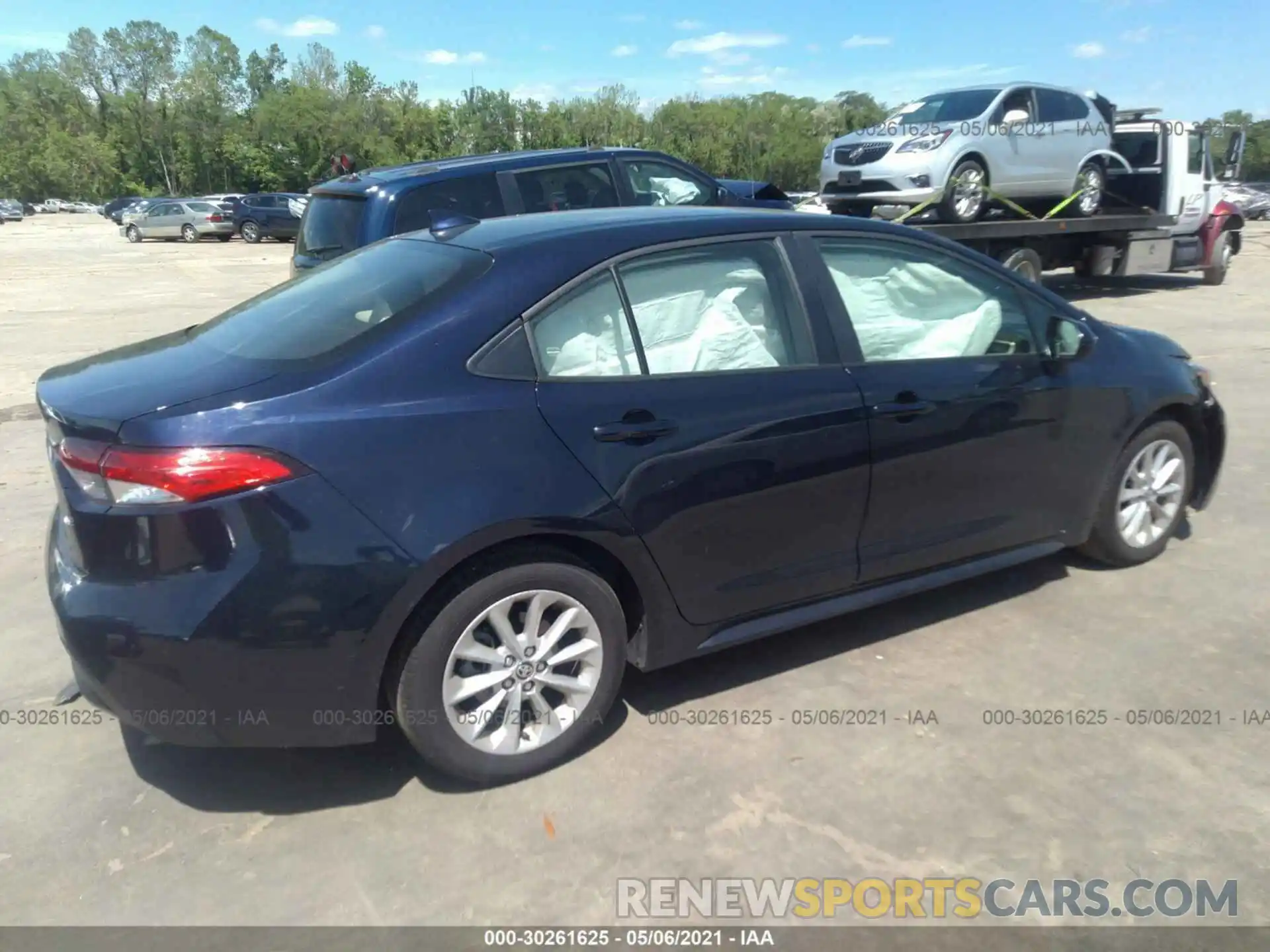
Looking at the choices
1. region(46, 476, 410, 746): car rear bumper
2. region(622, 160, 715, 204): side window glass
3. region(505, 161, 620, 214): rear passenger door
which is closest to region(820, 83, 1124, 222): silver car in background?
region(622, 160, 715, 204): side window glass

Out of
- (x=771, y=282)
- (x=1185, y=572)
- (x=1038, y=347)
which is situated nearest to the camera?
(x=771, y=282)

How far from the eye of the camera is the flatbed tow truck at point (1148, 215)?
1359 cm

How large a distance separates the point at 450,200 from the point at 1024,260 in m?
8.19

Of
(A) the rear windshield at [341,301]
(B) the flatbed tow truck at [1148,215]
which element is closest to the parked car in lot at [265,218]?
(B) the flatbed tow truck at [1148,215]

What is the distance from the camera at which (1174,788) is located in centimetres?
318

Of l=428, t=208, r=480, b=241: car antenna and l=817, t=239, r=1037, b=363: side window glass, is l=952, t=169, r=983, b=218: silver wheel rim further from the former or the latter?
l=428, t=208, r=480, b=241: car antenna

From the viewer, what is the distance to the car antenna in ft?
12.3

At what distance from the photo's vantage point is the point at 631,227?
3.57 meters

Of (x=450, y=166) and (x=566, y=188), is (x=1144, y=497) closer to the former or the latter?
(x=566, y=188)

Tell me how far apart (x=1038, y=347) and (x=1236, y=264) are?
20.8 metres

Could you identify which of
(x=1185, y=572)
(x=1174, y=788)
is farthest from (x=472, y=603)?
(x=1185, y=572)

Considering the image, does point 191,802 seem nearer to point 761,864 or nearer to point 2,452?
point 761,864

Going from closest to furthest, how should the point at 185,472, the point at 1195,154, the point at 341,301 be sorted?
the point at 185,472 → the point at 341,301 → the point at 1195,154

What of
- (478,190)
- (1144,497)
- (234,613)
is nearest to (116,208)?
(478,190)
